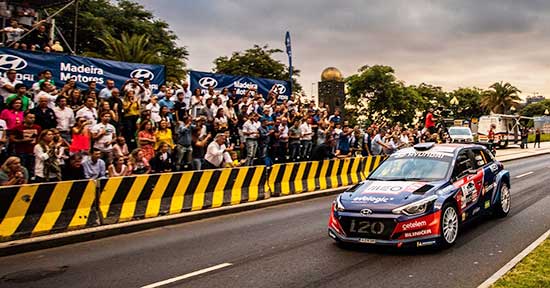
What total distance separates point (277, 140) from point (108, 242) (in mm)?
8869

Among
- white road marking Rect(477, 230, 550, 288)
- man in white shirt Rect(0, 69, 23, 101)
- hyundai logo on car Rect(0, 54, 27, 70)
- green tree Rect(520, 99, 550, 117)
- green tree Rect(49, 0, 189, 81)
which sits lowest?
white road marking Rect(477, 230, 550, 288)

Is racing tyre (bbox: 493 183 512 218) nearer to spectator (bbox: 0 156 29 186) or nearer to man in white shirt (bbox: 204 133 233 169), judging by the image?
man in white shirt (bbox: 204 133 233 169)

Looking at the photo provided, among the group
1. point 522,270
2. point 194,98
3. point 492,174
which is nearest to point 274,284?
point 522,270

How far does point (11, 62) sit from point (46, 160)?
13.3 feet

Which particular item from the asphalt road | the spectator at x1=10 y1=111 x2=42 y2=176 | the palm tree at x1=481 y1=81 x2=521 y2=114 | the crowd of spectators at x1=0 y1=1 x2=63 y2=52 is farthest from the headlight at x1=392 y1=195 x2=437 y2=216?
the palm tree at x1=481 y1=81 x2=521 y2=114

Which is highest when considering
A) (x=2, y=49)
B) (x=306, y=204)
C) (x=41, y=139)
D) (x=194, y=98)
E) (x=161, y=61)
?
(x=161, y=61)

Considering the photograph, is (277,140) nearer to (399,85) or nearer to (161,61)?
(161,61)

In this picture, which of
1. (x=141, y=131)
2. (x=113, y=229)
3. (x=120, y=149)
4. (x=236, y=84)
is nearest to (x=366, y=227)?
(x=113, y=229)

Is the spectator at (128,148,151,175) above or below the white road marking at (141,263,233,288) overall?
above

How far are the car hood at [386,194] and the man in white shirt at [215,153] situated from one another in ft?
19.5

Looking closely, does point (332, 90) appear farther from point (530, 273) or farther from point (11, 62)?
point (530, 273)

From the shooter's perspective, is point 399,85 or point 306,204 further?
point 399,85

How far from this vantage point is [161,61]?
39562 millimetres

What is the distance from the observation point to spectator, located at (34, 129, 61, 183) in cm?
1059
